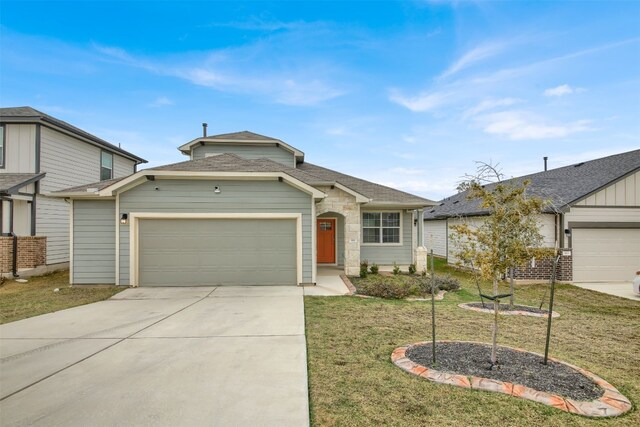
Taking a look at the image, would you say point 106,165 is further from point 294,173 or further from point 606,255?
point 606,255

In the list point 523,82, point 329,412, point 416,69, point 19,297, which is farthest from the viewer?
point 416,69

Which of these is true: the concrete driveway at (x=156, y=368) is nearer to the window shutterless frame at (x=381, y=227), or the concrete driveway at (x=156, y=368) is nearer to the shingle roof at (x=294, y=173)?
the shingle roof at (x=294, y=173)

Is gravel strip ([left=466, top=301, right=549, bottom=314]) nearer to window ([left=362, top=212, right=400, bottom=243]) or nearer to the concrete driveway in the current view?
the concrete driveway

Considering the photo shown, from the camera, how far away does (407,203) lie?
43.9 ft

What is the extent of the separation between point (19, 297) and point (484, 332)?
1180 cm

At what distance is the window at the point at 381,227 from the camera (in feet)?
46.5

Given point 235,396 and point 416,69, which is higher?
point 416,69

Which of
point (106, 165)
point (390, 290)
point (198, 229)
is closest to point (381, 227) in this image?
point (390, 290)

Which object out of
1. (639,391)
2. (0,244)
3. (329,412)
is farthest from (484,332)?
(0,244)

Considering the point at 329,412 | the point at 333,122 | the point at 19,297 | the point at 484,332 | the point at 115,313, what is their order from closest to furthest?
the point at 329,412, the point at 484,332, the point at 115,313, the point at 19,297, the point at 333,122

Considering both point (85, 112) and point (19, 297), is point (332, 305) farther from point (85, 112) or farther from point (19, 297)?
point (85, 112)

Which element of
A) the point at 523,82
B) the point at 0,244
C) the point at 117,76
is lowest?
the point at 0,244

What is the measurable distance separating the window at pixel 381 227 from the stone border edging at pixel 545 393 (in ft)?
32.7

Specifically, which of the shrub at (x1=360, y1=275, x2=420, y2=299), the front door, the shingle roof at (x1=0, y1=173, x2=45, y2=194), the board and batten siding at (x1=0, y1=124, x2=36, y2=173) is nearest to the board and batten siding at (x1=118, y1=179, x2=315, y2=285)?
the shrub at (x1=360, y1=275, x2=420, y2=299)
